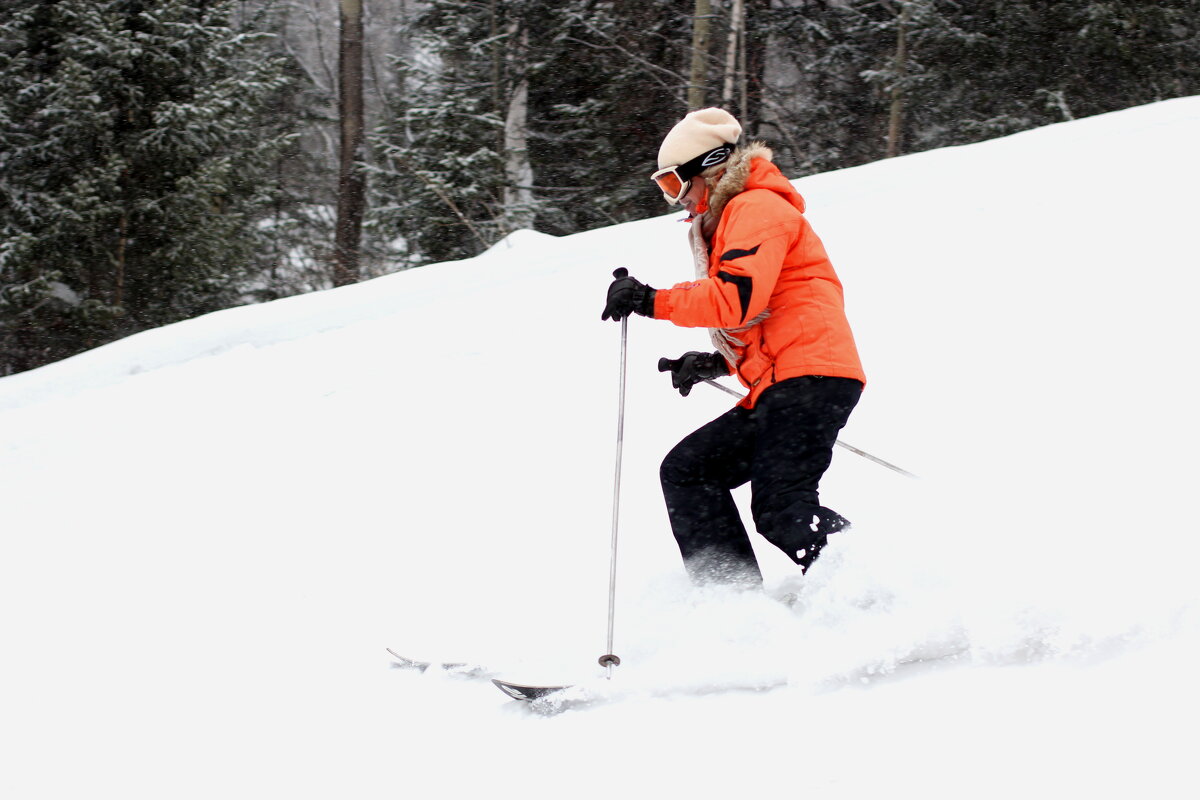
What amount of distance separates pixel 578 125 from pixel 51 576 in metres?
9.85

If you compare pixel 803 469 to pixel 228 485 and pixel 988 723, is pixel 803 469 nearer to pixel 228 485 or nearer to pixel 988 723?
pixel 988 723

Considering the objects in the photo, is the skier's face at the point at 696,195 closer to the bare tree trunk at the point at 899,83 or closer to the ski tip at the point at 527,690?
the ski tip at the point at 527,690

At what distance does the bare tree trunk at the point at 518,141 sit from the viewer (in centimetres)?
1149

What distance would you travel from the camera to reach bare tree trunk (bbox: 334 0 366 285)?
12.2 m

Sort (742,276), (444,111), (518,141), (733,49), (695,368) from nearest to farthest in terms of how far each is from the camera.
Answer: (742,276)
(695,368)
(444,111)
(733,49)
(518,141)

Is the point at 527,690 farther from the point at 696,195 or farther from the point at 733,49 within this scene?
the point at 733,49

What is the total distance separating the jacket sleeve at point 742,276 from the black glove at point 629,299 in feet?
0.53

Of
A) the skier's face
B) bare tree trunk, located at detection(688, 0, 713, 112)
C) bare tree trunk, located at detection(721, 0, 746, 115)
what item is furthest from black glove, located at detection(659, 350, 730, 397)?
bare tree trunk, located at detection(721, 0, 746, 115)

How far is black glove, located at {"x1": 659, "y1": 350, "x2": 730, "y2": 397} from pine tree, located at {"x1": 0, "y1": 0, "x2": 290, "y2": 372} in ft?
29.6

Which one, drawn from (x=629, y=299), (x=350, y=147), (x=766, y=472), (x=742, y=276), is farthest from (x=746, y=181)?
(x=350, y=147)

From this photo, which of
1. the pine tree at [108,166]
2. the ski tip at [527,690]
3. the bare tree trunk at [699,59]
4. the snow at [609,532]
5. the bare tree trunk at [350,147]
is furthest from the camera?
the bare tree trunk at [350,147]

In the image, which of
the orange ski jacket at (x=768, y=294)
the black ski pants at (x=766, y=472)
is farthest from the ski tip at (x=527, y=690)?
the orange ski jacket at (x=768, y=294)

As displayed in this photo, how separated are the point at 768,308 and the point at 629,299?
39 centimetres

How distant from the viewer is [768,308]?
2.75 meters
